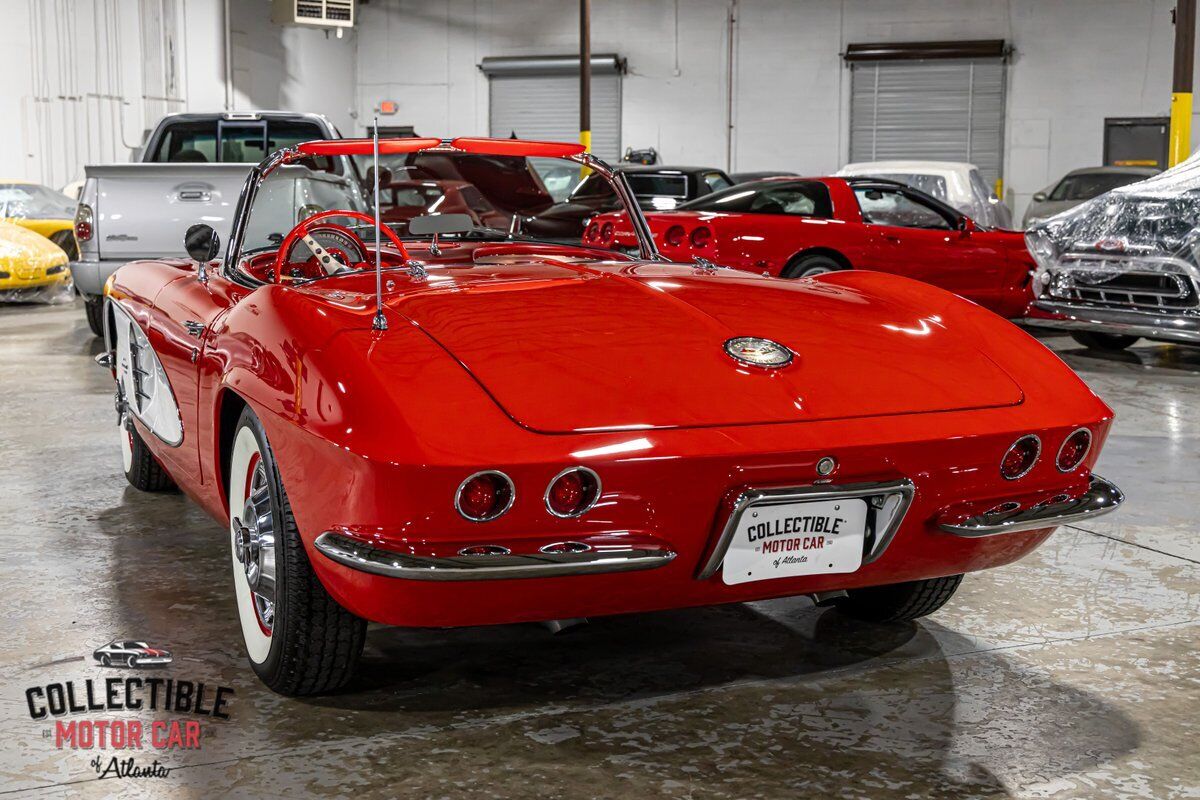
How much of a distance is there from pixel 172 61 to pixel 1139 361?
1475 cm

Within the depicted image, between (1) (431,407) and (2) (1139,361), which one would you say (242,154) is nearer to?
(2) (1139,361)

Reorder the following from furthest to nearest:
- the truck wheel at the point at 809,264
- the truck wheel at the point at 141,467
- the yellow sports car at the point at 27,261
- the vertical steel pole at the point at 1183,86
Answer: the vertical steel pole at the point at 1183,86, the yellow sports car at the point at 27,261, the truck wheel at the point at 809,264, the truck wheel at the point at 141,467

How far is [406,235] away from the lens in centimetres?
394

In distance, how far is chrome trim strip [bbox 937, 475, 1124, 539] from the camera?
262 centimetres

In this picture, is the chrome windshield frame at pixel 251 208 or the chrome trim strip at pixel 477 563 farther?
the chrome windshield frame at pixel 251 208

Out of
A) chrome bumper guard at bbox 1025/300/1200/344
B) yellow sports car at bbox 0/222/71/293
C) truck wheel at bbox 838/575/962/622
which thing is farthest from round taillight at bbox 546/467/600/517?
yellow sports car at bbox 0/222/71/293

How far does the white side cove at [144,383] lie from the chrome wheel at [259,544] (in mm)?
609

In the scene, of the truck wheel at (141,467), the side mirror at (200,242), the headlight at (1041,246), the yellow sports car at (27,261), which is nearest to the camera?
the side mirror at (200,242)

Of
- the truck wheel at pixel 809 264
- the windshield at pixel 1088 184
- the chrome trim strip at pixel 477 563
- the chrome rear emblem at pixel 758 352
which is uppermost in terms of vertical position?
the windshield at pixel 1088 184

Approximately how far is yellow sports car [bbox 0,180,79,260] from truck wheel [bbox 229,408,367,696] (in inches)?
451

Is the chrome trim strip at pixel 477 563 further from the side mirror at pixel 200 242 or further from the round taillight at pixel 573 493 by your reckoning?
the side mirror at pixel 200 242

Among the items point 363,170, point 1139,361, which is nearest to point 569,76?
point 363,170

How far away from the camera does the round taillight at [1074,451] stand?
2.77m

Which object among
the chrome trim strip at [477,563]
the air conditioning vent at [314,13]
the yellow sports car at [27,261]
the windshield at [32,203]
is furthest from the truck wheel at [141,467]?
the air conditioning vent at [314,13]
